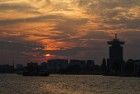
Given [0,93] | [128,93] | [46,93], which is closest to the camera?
[0,93]

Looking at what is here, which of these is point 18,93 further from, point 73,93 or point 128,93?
point 128,93

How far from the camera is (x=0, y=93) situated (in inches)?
3863

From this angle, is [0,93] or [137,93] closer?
[0,93]

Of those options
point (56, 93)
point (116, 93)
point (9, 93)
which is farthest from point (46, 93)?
point (116, 93)

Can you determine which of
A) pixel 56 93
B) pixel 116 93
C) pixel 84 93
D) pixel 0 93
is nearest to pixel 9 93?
pixel 0 93

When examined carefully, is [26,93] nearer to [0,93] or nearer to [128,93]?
[0,93]

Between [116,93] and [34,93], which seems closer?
[34,93]

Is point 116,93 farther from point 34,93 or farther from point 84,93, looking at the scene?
point 34,93

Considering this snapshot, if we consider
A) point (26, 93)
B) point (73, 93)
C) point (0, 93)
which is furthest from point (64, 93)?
point (0, 93)

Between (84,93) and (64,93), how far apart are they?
457 centimetres

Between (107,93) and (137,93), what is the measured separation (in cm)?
734

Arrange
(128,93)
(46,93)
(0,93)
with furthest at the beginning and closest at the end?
(128,93) < (46,93) < (0,93)

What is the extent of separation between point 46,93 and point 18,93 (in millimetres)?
6177

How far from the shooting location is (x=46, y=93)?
10450 centimetres
